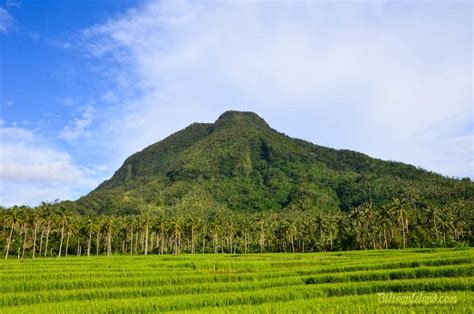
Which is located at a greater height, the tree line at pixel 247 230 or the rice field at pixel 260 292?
the tree line at pixel 247 230

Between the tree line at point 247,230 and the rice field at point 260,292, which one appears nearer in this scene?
the rice field at point 260,292

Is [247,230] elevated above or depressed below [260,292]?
above

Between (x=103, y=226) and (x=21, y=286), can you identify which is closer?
(x=21, y=286)

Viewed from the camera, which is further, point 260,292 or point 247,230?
point 247,230

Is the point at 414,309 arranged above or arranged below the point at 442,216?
below

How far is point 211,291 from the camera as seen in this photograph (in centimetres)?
3891

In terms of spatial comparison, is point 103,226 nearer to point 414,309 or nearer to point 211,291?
point 211,291

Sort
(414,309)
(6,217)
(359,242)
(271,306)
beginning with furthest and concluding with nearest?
(359,242), (6,217), (271,306), (414,309)

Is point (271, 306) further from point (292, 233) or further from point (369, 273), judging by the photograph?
point (292, 233)

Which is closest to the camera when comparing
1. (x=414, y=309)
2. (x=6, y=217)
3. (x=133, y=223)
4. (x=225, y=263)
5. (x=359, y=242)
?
(x=414, y=309)

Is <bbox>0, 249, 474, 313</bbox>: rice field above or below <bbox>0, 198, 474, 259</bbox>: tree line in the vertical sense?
below

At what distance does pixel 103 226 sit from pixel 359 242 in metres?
82.7

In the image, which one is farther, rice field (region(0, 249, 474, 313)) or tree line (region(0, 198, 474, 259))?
tree line (region(0, 198, 474, 259))

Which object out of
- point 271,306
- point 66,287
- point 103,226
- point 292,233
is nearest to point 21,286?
point 66,287
